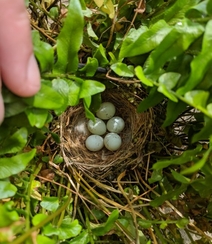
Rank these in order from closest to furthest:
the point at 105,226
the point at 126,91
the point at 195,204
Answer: the point at 105,226
the point at 195,204
the point at 126,91

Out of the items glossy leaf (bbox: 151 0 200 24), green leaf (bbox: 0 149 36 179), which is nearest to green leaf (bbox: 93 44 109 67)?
glossy leaf (bbox: 151 0 200 24)

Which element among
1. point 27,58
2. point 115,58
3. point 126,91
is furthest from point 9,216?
point 126,91

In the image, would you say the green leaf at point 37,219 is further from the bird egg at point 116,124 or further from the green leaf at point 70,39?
the bird egg at point 116,124

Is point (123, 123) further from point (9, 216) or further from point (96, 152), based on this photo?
point (9, 216)

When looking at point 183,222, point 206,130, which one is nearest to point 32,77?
point 206,130

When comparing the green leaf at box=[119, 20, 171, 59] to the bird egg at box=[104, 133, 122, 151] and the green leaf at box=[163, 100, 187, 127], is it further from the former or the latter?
the bird egg at box=[104, 133, 122, 151]

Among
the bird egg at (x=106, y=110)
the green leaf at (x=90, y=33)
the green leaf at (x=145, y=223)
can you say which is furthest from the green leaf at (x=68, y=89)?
the bird egg at (x=106, y=110)
